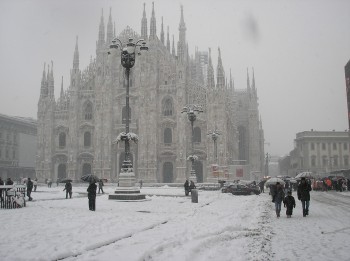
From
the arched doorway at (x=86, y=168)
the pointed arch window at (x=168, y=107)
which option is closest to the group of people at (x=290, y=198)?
the pointed arch window at (x=168, y=107)

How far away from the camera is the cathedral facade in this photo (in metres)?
47.9

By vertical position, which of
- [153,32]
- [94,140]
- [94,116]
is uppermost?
[153,32]

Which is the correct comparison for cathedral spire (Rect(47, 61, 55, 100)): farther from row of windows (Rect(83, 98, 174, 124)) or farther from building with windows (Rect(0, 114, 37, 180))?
building with windows (Rect(0, 114, 37, 180))

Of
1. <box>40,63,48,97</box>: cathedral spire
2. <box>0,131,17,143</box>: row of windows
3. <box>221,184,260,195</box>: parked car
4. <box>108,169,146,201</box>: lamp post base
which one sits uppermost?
<box>40,63,48,97</box>: cathedral spire

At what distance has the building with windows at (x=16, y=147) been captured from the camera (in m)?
64.0

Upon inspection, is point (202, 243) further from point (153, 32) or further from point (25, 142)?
point (25, 142)

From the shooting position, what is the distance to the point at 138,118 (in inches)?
1961

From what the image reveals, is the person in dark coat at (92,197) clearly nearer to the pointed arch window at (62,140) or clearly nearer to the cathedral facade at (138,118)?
the cathedral facade at (138,118)

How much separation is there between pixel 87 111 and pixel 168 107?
12566mm

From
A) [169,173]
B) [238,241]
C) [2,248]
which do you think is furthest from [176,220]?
[169,173]

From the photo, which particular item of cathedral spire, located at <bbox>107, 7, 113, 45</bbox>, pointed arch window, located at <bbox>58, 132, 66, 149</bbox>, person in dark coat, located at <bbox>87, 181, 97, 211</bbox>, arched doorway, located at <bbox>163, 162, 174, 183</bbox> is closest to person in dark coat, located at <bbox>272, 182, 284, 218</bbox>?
person in dark coat, located at <bbox>87, 181, 97, 211</bbox>

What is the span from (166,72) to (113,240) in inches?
1751

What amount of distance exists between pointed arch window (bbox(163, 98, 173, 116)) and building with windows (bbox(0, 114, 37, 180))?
3192 cm

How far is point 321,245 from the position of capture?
7469 millimetres
